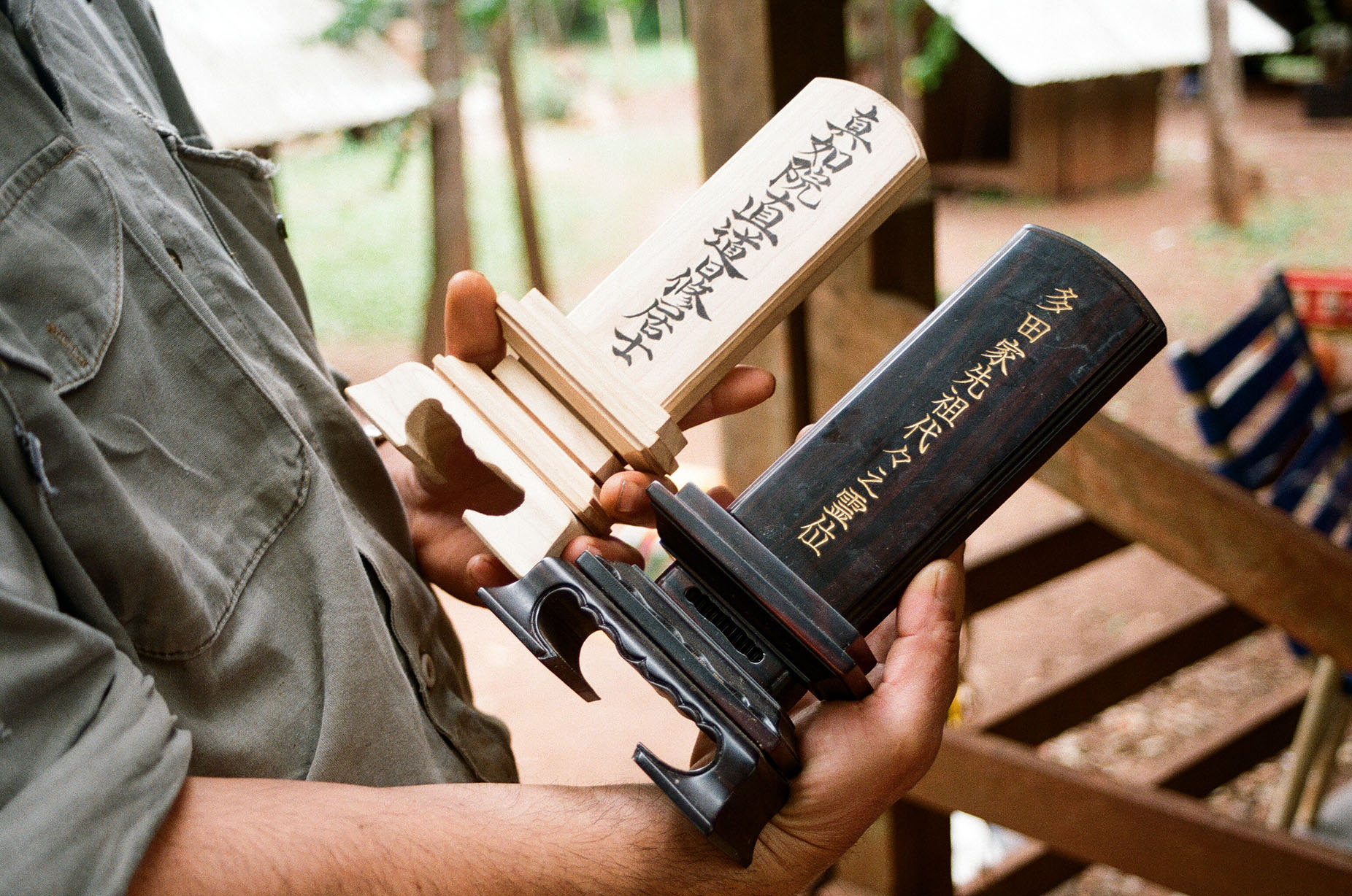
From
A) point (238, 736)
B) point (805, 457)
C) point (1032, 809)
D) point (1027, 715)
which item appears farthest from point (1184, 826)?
point (238, 736)

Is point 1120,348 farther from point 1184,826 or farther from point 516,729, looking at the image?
point 516,729

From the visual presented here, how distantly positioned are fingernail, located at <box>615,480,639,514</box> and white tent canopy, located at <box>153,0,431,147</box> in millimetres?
4018

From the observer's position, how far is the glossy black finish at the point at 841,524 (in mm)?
723

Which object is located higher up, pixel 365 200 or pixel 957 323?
pixel 957 323

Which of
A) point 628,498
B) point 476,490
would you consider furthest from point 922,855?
point 628,498

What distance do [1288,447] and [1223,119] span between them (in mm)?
6571

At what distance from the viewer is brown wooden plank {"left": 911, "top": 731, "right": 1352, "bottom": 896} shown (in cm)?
166

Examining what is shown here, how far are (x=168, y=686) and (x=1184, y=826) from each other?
5.23ft

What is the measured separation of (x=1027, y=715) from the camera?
248 centimetres

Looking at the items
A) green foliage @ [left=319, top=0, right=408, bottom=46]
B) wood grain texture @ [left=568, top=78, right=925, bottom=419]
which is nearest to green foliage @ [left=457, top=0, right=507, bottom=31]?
green foliage @ [left=319, top=0, right=408, bottom=46]

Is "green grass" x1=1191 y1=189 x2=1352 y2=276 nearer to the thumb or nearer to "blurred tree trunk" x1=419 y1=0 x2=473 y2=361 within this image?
"blurred tree trunk" x1=419 y1=0 x2=473 y2=361

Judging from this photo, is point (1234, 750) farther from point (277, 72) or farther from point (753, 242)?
point (277, 72)

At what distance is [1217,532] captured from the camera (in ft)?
5.23

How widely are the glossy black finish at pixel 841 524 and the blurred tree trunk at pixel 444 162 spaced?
4.46 meters
